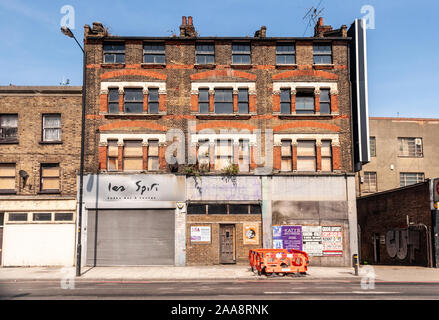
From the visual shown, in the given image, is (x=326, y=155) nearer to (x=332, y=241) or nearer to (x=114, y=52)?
(x=332, y=241)

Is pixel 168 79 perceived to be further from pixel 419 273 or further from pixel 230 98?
pixel 419 273

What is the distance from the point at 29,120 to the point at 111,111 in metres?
5.20

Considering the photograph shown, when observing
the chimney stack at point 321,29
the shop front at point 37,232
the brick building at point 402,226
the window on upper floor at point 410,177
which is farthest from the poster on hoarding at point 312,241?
the window on upper floor at point 410,177

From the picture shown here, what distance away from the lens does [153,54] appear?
1111 inches

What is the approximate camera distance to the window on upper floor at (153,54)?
2822cm

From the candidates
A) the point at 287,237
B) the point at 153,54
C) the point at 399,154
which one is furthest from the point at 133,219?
the point at 399,154

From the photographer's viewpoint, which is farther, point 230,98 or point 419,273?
point 230,98

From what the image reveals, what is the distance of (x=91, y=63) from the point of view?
27906mm

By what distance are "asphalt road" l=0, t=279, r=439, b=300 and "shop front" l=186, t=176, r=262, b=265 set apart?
20.6 feet

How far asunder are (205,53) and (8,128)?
13.5m

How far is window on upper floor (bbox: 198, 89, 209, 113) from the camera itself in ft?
92.0

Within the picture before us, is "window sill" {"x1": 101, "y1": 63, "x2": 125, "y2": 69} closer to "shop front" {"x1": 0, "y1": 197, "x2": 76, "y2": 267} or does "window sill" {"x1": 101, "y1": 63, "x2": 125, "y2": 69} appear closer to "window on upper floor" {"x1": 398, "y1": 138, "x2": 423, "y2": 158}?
"shop front" {"x1": 0, "y1": 197, "x2": 76, "y2": 267}

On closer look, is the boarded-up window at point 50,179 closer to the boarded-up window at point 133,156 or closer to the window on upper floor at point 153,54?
the boarded-up window at point 133,156
